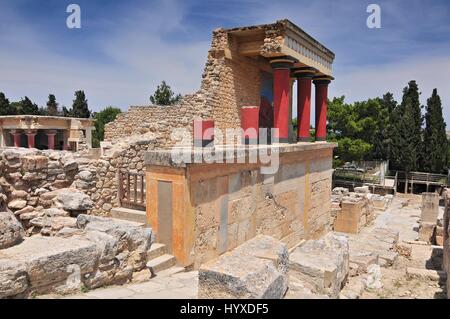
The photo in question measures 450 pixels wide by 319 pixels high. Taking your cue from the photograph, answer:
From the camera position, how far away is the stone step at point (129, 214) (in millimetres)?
6823

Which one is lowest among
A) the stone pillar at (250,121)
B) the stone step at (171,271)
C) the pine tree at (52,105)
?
the stone step at (171,271)

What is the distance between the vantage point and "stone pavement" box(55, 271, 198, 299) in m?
3.99

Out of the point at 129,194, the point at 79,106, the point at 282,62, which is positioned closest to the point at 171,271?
the point at 129,194

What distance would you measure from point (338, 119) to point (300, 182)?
86.6ft

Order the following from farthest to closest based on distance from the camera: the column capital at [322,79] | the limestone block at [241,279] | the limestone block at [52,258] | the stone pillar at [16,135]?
1. the stone pillar at [16,135]
2. the column capital at [322,79]
3. the limestone block at [241,279]
4. the limestone block at [52,258]

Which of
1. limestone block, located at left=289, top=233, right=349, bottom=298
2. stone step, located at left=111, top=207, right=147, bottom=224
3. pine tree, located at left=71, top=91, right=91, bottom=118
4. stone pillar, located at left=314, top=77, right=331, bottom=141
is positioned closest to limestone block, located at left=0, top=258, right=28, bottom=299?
stone step, located at left=111, top=207, right=147, bottom=224

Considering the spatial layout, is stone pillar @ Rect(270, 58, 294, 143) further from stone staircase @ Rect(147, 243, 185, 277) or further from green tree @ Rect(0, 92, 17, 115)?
green tree @ Rect(0, 92, 17, 115)

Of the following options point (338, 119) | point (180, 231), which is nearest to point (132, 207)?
point (180, 231)

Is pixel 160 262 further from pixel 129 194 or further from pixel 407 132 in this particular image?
pixel 407 132

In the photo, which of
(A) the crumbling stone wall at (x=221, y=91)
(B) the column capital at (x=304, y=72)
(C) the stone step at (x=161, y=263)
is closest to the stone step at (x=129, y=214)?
(C) the stone step at (x=161, y=263)

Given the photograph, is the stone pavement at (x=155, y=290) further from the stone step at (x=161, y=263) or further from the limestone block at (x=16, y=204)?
the limestone block at (x=16, y=204)

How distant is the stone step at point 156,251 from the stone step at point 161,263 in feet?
0.19
